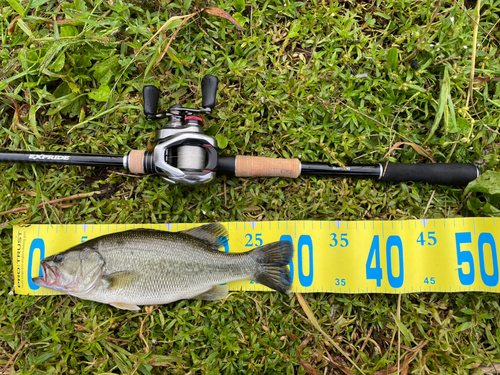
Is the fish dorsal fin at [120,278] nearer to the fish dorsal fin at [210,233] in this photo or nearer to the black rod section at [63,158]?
the fish dorsal fin at [210,233]

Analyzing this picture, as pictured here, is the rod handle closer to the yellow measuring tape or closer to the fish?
the yellow measuring tape

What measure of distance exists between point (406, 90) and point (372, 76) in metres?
0.34

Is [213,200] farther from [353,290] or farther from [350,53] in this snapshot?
[350,53]

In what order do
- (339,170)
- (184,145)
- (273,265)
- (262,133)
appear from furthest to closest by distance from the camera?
(262,133) → (339,170) → (273,265) → (184,145)

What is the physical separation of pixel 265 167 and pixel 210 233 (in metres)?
0.74

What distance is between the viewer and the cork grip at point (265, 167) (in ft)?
8.75

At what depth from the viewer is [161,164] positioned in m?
2.44

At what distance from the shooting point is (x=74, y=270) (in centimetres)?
250

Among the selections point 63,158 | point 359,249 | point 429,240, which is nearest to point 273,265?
point 359,249

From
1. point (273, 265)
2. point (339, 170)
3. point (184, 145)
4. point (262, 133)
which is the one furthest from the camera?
point (262, 133)

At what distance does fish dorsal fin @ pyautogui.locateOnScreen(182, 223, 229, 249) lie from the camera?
2.66m

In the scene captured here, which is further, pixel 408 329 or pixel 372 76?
pixel 372 76

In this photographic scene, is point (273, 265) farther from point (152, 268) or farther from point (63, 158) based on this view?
point (63, 158)

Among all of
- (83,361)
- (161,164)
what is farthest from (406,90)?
(83,361)
